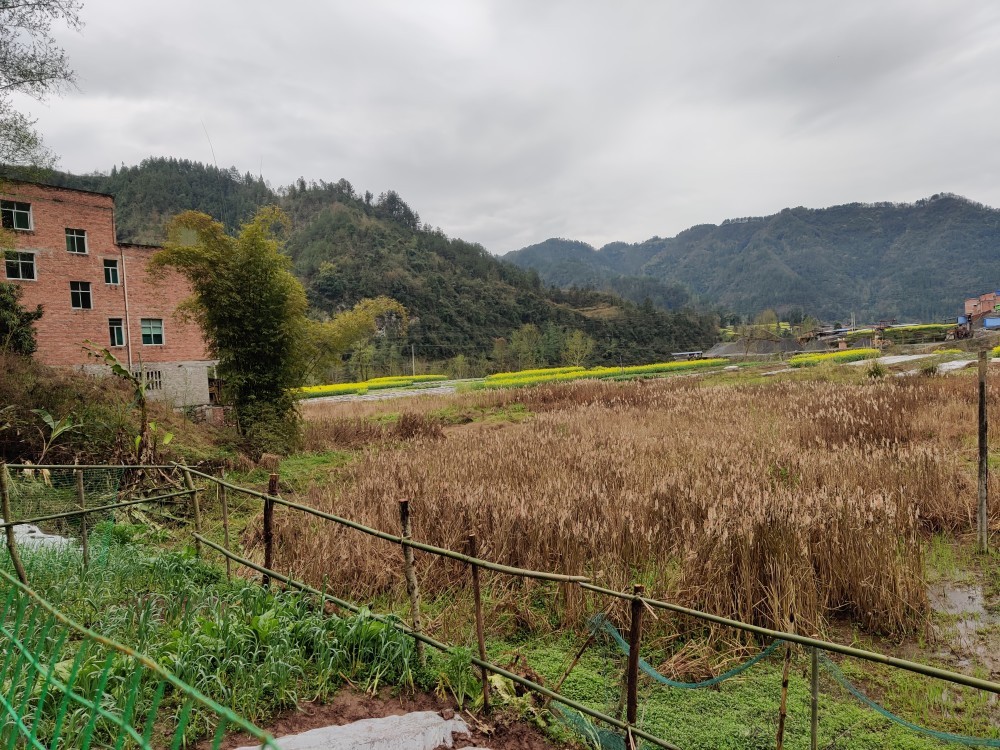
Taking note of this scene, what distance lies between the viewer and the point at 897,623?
13.0ft

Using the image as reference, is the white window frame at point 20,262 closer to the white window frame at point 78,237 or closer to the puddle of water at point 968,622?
the white window frame at point 78,237

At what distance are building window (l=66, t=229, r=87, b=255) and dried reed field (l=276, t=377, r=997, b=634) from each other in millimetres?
18982

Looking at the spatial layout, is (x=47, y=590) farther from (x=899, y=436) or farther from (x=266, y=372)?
(x=899, y=436)

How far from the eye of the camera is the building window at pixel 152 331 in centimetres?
2322

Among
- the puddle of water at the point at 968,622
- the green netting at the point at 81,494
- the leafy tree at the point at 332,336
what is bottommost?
the puddle of water at the point at 968,622

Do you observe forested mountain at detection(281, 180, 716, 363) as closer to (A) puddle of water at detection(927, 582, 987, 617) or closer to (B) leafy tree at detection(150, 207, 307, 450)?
(B) leafy tree at detection(150, 207, 307, 450)

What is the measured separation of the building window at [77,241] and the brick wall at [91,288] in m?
0.12

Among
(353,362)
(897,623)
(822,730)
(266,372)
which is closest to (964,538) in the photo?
(897,623)

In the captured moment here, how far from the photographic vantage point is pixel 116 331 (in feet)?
74.4

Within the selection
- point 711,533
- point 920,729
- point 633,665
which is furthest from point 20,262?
point 920,729

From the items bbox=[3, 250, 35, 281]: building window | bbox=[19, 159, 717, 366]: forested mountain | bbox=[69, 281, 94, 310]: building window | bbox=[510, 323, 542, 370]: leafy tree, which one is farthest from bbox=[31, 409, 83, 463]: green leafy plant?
bbox=[510, 323, 542, 370]: leafy tree

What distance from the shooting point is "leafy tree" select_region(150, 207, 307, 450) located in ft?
35.8

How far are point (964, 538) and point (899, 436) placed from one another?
4.14 m

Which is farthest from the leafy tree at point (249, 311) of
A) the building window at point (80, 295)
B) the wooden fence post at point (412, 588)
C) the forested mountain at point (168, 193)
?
the forested mountain at point (168, 193)
